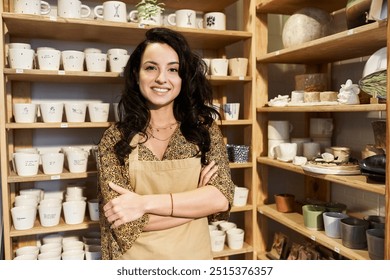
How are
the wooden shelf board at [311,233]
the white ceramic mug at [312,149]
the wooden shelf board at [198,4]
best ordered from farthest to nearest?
the wooden shelf board at [198,4], the white ceramic mug at [312,149], the wooden shelf board at [311,233]

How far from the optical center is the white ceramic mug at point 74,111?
1.80 meters

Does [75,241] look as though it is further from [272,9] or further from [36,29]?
[272,9]

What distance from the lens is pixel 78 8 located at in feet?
5.79

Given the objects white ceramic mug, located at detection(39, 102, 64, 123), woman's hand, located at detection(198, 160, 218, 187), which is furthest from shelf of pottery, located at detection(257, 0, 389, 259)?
white ceramic mug, located at detection(39, 102, 64, 123)

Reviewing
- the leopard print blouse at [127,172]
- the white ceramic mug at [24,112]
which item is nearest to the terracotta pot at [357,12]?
the leopard print blouse at [127,172]

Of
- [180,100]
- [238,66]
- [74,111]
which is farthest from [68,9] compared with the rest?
[238,66]

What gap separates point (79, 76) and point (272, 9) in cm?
115

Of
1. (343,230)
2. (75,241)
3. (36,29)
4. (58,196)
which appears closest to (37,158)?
(58,196)

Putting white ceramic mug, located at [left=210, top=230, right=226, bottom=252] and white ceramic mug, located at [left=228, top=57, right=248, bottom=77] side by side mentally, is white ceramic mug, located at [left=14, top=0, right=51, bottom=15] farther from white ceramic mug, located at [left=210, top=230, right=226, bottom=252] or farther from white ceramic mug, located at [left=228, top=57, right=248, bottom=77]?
white ceramic mug, located at [left=210, top=230, right=226, bottom=252]

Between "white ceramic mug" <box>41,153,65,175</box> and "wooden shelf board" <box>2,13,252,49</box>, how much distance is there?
634 mm

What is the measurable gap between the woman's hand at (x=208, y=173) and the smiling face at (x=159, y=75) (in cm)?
31

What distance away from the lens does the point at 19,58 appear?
170 centimetres

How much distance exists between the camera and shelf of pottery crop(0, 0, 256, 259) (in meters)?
1.73

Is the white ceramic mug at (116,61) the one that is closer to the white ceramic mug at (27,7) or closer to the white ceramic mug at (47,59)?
the white ceramic mug at (47,59)
